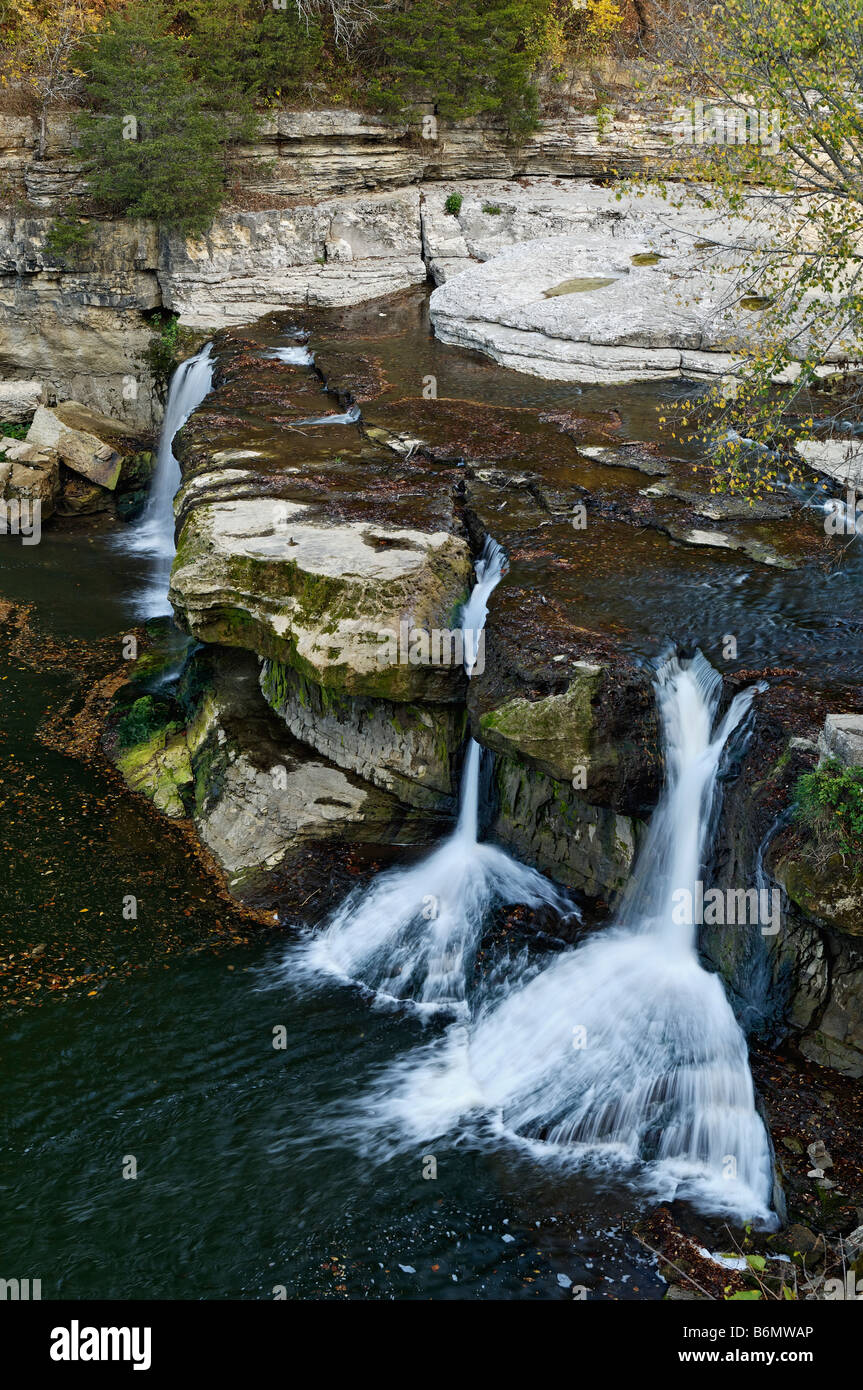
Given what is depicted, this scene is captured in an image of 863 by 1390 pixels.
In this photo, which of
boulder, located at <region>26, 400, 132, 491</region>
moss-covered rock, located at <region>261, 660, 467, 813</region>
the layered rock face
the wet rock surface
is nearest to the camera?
the wet rock surface

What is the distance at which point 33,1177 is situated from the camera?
354 inches

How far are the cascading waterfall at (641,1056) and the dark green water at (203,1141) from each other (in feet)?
1.52

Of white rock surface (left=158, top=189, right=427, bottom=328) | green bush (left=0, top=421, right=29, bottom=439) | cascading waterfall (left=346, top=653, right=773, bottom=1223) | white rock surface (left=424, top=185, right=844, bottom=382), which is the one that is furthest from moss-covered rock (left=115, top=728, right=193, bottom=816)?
white rock surface (left=158, top=189, right=427, bottom=328)

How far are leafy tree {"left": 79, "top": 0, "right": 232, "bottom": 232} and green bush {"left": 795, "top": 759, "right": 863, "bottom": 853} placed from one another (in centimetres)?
2177

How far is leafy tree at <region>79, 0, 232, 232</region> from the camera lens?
2427cm

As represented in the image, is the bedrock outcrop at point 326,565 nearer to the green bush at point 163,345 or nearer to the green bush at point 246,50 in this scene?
the green bush at point 163,345


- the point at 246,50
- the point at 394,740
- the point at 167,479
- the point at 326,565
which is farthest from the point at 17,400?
the point at 394,740

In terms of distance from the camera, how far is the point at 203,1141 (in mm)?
9359

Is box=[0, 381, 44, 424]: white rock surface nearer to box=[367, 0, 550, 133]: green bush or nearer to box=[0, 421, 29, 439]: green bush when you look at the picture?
box=[0, 421, 29, 439]: green bush

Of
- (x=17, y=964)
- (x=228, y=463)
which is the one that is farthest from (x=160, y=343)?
(x=17, y=964)

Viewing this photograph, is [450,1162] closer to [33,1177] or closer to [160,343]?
[33,1177]

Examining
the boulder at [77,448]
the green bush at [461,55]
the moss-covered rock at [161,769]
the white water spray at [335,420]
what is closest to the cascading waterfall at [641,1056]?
the moss-covered rock at [161,769]

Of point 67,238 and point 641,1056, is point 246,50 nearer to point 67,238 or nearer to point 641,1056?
point 67,238

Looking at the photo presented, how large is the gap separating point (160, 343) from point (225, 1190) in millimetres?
21265
